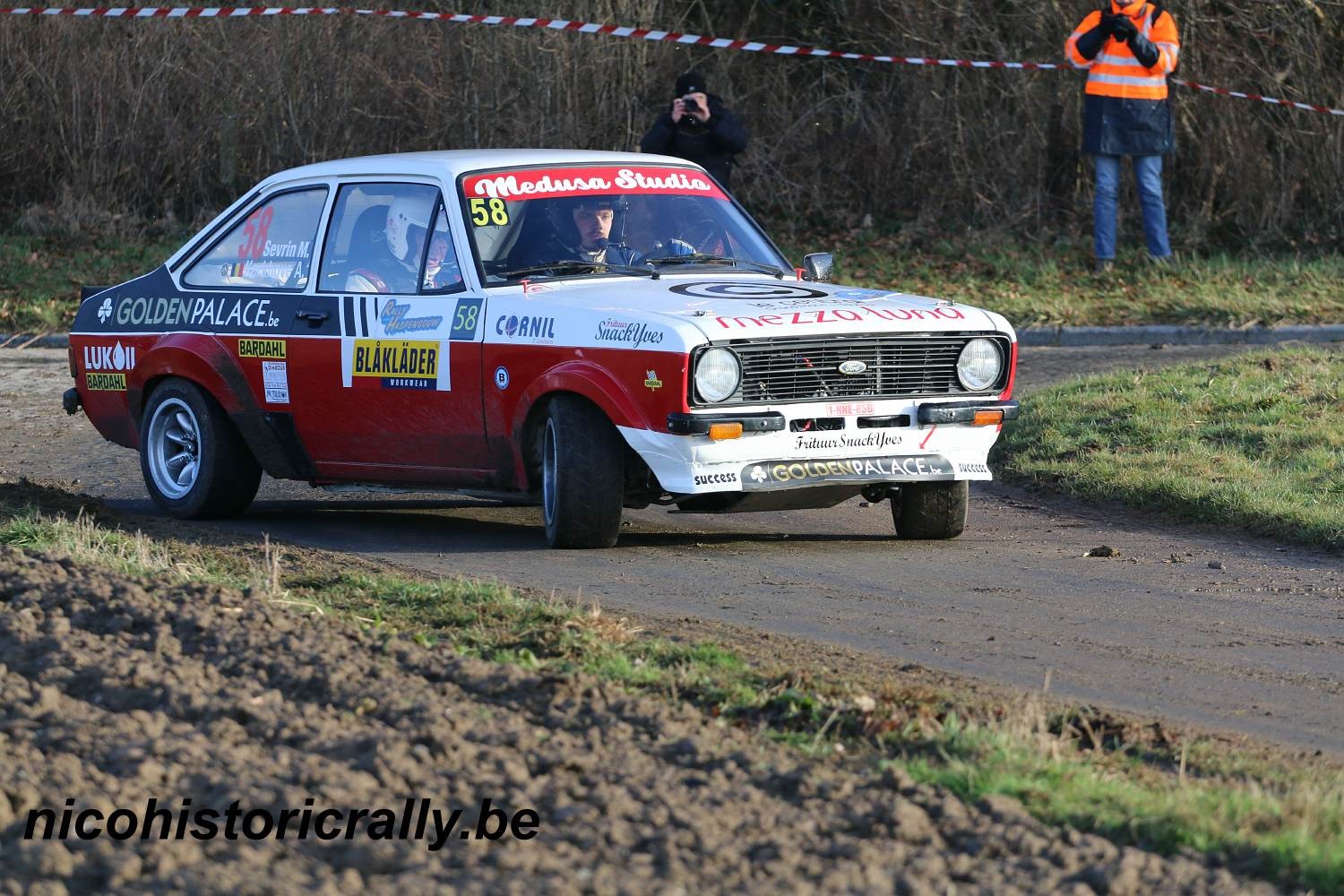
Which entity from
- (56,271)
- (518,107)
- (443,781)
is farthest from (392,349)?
(518,107)

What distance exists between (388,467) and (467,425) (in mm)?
574

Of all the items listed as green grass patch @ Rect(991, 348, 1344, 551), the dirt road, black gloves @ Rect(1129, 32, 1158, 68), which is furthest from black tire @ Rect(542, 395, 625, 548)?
black gloves @ Rect(1129, 32, 1158, 68)

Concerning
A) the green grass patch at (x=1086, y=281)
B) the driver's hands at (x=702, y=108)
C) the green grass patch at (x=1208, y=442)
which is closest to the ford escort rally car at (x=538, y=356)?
the green grass patch at (x=1208, y=442)

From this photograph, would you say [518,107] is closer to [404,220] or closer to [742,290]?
[404,220]

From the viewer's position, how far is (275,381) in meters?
8.89

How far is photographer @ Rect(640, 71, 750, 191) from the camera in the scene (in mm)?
15531

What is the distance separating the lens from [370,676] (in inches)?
206

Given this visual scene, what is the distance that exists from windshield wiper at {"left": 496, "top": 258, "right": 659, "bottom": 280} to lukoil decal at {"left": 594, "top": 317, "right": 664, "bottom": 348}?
A: 31.7 inches

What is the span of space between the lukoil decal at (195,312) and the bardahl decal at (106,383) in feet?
0.87

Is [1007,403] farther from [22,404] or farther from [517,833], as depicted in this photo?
[22,404]

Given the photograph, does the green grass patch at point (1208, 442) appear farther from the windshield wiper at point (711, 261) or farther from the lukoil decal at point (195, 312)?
the lukoil decal at point (195, 312)

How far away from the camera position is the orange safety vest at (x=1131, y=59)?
1656 centimetres

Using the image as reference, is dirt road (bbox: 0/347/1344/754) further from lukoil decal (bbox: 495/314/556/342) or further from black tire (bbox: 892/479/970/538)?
lukoil decal (bbox: 495/314/556/342)

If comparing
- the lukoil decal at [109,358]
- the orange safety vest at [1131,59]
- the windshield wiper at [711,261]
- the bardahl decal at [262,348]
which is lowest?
the lukoil decal at [109,358]
